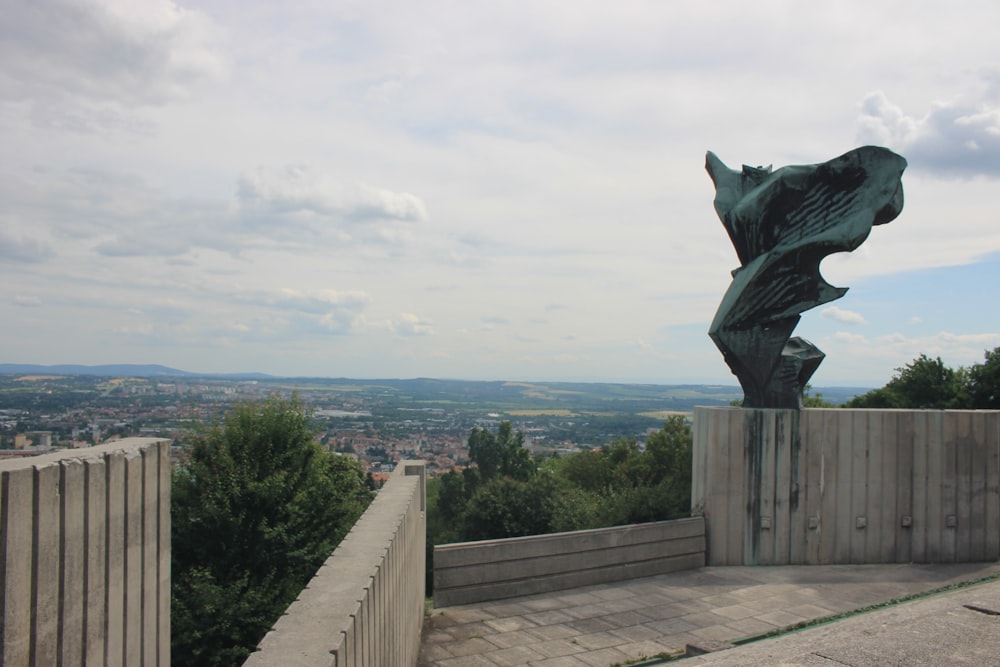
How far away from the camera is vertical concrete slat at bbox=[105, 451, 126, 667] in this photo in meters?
3.06

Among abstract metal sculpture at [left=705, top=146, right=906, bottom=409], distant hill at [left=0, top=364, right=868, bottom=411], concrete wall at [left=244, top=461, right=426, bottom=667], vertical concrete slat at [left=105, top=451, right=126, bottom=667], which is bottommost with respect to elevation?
distant hill at [left=0, top=364, right=868, bottom=411]

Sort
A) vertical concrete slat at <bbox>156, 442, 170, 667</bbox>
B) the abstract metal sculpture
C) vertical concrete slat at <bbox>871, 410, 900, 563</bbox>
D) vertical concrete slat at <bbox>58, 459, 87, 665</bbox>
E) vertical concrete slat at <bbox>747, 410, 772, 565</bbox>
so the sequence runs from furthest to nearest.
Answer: vertical concrete slat at <bbox>871, 410, 900, 563</bbox> → vertical concrete slat at <bbox>747, 410, 772, 565</bbox> → the abstract metal sculpture → vertical concrete slat at <bbox>156, 442, 170, 667</bbox> → vertical concrete slat at <bbox>58, 459, 87, 665</bbox>

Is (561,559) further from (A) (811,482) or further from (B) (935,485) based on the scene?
(B) (935,485)

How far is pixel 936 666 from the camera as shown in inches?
207

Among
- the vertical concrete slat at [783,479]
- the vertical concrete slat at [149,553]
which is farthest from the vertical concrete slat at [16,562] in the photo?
the vertical concrete slat at [783,479]

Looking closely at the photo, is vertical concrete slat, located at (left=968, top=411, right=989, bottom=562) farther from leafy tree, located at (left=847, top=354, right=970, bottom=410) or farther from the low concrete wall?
leafy tree, located at (left=847, top=354, right=970, bottom=410)

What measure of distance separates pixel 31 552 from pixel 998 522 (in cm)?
1293

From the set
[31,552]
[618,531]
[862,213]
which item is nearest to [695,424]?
[618,531]

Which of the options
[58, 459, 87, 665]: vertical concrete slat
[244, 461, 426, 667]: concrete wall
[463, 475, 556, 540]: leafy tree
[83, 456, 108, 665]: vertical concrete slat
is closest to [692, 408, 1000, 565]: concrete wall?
[463, 475, 556, 540]: leafy tree

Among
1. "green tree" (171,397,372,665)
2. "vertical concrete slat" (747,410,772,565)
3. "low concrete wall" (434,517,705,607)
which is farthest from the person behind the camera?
"vertical concrete slat" (747,410,772,565)

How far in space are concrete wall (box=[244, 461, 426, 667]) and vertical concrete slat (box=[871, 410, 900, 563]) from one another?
7.49 meters

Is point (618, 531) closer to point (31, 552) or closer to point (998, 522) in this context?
point (998, 522)

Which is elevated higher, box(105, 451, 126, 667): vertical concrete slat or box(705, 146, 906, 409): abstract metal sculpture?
box(705, 146, 906, 409): abstract metal sculpture

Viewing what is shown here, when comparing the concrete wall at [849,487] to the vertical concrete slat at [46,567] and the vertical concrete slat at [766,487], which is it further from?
the vertical concrete slat at [46,567]
